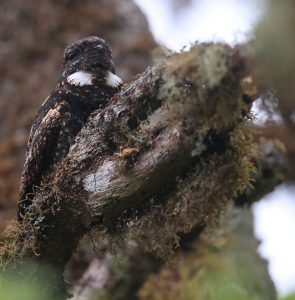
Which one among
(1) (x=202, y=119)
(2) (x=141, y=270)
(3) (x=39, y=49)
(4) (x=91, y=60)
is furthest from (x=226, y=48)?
(3) (x=39, y=49)

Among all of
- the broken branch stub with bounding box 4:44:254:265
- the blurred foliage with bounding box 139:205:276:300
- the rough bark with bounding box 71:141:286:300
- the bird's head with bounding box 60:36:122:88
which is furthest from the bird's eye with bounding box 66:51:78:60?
the blurred foliage with bounding box 139:205:276:300

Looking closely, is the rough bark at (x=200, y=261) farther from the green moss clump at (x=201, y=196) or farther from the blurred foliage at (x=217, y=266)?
the green moss clump at (x=201, y=196)

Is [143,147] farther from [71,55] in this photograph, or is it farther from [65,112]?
[71,55]

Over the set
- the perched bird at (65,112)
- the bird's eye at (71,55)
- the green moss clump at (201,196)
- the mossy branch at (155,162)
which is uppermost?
Answer: the bird's eye at (71,55)

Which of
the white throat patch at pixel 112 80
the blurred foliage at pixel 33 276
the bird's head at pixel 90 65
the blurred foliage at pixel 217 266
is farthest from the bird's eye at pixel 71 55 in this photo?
the blurred foliage at pixel 217 266

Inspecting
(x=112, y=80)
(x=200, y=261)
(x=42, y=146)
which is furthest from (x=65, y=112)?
(x=200, y=261)

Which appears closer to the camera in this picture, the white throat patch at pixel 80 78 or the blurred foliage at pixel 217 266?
the white throat patch at pixel 80 78

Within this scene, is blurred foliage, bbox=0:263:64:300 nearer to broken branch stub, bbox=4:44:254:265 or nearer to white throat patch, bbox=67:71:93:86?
broken branch stub, bbox=4:44:254:265
